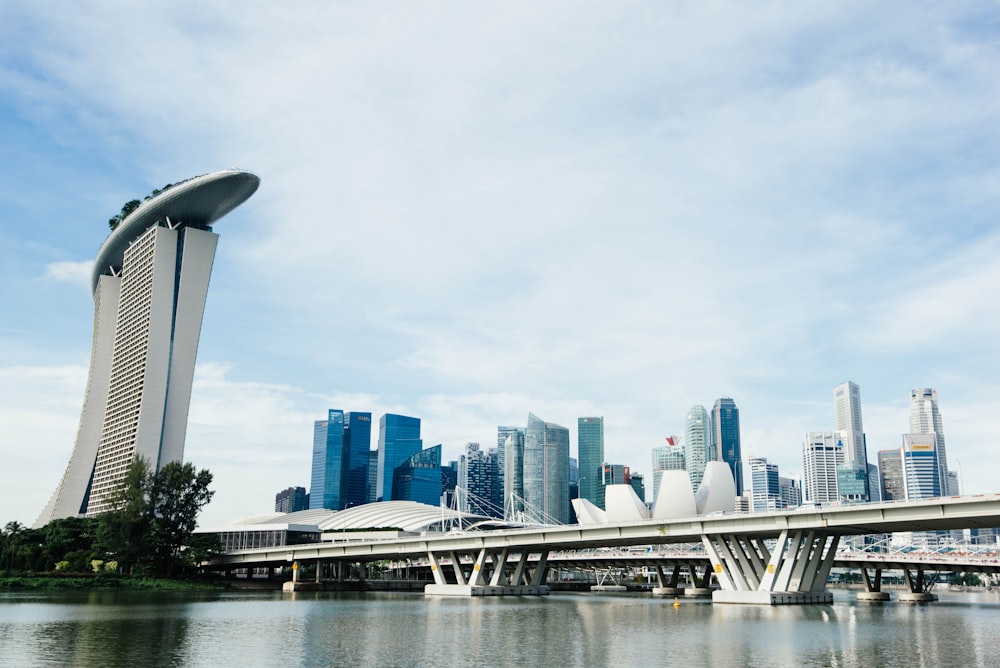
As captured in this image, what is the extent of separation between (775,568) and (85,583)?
254 ft

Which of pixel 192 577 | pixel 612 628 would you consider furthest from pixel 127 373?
pixel 612 628

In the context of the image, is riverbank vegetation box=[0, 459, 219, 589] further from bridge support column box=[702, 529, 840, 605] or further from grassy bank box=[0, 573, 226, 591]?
bridge support column box=[702, 529, 840, 605]

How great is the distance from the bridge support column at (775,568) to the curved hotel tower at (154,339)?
102 m

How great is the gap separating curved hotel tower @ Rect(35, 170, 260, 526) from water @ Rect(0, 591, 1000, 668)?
299ft

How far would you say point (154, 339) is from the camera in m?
151

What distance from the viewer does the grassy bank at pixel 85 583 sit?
10044 cm

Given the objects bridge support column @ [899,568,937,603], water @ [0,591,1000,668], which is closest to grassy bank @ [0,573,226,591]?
water @ [0,591,1000,668]

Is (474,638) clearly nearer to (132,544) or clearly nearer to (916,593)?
(132,544)

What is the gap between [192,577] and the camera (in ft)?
386

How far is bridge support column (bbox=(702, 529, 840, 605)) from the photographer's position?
244ft

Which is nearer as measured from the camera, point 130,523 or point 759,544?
point 759,544

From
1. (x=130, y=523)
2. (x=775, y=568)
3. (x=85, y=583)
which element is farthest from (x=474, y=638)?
(x=130, y=523)

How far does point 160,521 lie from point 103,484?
57112mm

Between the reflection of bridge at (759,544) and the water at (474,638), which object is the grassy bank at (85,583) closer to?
the reflection of bridge at (759,544)
